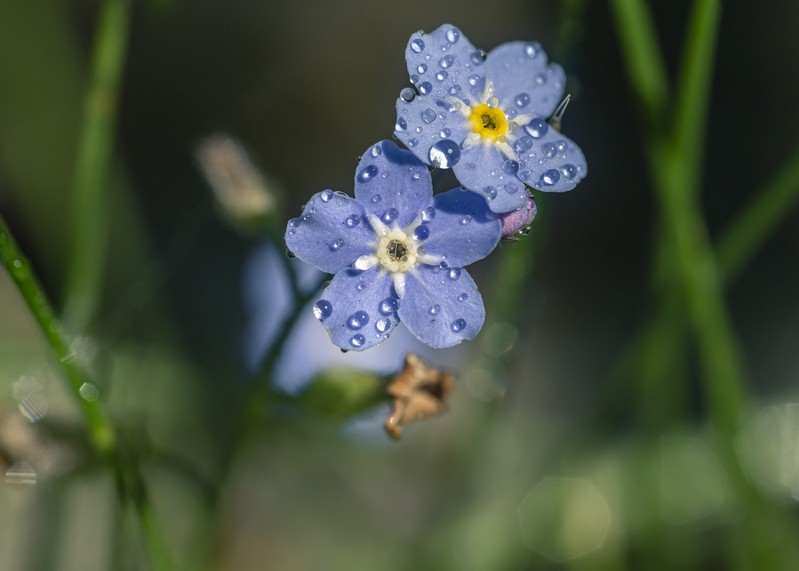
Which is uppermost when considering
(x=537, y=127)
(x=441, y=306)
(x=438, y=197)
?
(x=537, y=127)

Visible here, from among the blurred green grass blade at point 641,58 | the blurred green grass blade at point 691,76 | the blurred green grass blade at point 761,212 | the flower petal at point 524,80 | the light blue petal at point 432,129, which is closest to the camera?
the light blue petal at point 432,129

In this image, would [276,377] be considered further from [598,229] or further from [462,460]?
[598,229]

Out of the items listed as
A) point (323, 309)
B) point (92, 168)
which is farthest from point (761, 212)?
point (92, 168)

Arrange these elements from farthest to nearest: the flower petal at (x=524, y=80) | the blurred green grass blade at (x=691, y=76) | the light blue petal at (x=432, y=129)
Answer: the blurred green grass blade at (x=691, y=76) < the flower petal at (x=524, y=80) < the light blue petal at (x=432, y=129)

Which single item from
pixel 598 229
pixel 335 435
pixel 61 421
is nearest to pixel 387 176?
pixel 61 421

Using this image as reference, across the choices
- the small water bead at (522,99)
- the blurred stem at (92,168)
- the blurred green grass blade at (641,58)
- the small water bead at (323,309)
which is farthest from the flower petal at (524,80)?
the blurred stem at (92,168)

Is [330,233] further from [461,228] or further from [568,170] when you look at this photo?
[568,170]

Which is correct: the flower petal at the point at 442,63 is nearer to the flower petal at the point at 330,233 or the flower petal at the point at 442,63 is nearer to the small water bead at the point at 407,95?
the small water bead at the point at 407,95

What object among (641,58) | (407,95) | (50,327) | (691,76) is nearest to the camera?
(407,95)
